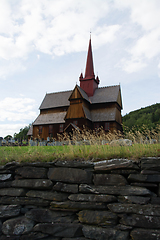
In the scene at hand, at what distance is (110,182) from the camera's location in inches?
194

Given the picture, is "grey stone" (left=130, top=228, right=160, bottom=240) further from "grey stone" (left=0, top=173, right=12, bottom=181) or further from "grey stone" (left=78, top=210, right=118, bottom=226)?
"grey stone" (left=0, top=173, right=12, bottom=181)

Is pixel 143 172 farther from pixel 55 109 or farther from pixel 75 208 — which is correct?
pixel 55 109


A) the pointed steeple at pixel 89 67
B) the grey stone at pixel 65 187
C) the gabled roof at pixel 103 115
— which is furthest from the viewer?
the pointed steeple at pixel 89 67

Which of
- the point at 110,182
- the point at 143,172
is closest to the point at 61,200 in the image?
the point at 110,182

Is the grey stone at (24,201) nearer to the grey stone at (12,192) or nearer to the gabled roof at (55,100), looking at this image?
the grey stone at (12,192)

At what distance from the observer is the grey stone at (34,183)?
530cm

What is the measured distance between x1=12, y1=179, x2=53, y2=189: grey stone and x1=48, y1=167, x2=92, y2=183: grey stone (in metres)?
0.19

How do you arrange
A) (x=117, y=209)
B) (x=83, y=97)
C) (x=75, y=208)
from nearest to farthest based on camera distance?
(x=117, y=209) → (x=75, y=208) → (x=83, y=97)

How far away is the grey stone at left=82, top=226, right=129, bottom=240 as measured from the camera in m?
4.27

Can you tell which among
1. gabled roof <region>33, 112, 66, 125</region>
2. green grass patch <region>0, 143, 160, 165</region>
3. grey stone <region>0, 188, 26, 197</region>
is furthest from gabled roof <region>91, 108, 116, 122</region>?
grey stone <region>0, 188, 26, 197</region>

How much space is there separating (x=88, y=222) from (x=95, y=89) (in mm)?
33886

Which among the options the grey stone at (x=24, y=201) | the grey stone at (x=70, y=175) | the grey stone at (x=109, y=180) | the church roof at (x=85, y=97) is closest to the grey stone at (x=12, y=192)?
the grey stone at (x=24, y=201)

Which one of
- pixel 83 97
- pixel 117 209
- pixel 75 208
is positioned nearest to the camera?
pixel 117 209

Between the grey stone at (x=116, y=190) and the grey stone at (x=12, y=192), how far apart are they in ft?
5.97
